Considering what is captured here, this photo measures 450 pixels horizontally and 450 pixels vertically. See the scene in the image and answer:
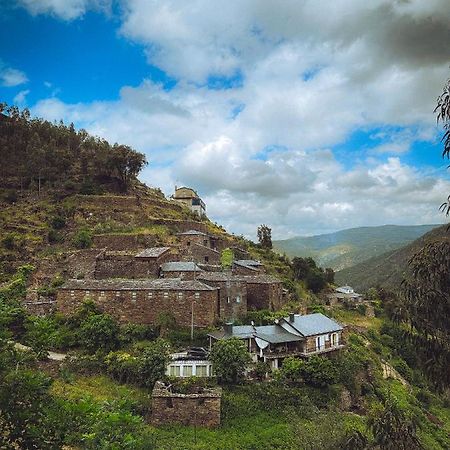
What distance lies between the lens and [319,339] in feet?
94.2

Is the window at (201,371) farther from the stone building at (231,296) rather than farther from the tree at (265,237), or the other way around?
the tree at (265,237)

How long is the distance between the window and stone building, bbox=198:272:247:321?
6497 millimetres

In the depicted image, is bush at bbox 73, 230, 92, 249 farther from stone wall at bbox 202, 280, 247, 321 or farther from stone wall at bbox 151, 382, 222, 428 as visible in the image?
stone wall at bbox 151, 382, 222, 428

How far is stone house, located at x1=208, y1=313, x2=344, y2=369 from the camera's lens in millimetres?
26625

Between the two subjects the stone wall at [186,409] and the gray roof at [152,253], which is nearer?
the stone wall at [186,409]

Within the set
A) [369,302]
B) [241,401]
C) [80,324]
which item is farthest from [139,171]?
[241,401]

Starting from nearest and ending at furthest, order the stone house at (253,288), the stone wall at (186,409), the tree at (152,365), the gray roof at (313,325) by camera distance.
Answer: the stone wall at (186,409) → the tree at (152,365) → the gray roof at (313,325) → the stone house at (253,288)

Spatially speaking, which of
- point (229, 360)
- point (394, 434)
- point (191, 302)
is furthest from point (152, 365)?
point (394, 434)

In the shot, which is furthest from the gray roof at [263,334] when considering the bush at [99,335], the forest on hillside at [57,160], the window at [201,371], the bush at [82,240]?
the forest on hillside at [57,160]

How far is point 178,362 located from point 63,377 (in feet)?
20.2

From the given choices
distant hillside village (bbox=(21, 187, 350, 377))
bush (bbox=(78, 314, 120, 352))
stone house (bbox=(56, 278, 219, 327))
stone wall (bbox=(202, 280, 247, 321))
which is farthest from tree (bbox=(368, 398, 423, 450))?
stone wall (bbox=(202, 280, 247, 321))

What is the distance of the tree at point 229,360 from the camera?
938 inches

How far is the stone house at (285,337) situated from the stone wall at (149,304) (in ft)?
6.77

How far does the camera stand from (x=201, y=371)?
2456 centimetres
